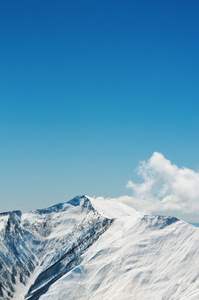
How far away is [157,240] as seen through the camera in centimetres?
18488

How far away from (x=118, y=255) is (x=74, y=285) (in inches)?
998

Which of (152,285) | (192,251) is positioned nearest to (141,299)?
(152,285)

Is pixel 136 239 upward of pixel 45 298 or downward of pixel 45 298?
upward

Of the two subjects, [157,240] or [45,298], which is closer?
[45,298]

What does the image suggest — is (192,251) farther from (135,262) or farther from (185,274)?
(135,262)

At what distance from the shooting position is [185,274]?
160 metres

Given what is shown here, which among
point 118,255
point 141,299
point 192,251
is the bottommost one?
point 141,299

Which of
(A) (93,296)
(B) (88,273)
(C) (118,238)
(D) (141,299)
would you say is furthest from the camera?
(C) (118,238)

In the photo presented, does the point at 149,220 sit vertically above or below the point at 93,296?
above

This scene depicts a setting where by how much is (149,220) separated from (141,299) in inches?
2022

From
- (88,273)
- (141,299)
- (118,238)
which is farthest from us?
(118,238)

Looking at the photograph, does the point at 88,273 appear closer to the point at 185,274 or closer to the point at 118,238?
the point at 118,238

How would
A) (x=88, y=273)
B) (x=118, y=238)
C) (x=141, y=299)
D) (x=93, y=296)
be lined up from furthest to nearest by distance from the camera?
(x=118, y=238) → (x=88, y=273) → (x=93, y=296) → (x=141, y=299)

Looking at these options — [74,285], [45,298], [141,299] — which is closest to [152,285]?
[141,299]
